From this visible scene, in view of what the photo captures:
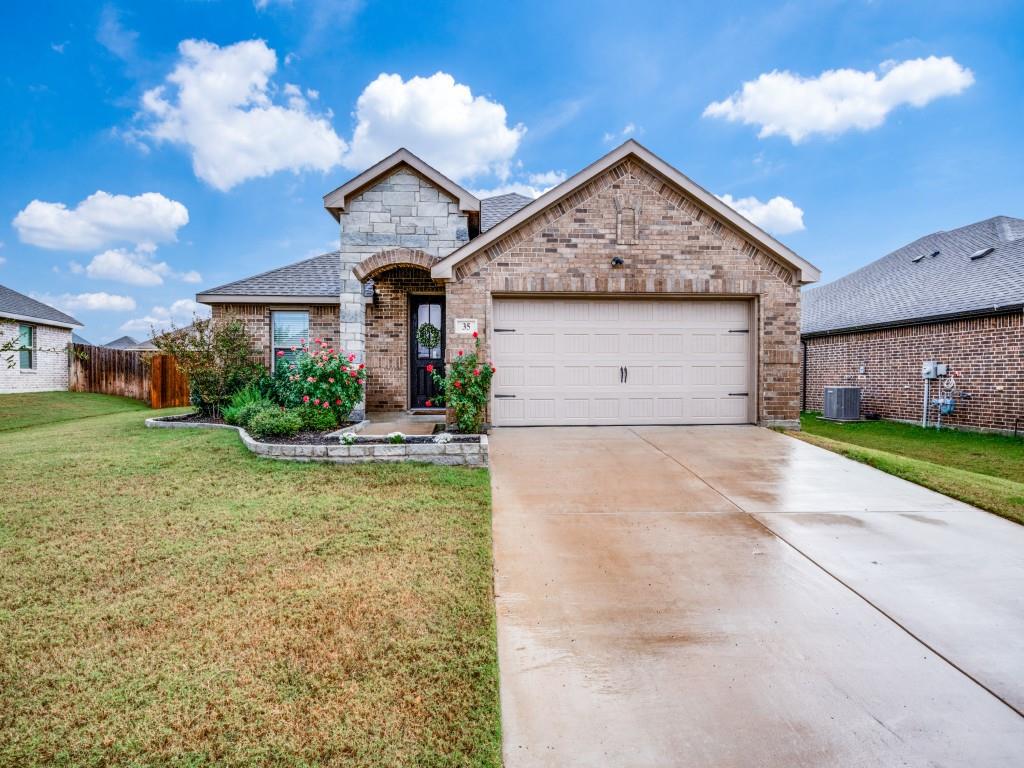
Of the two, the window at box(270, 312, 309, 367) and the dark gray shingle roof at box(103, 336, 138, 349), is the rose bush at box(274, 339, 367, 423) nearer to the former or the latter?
the window at box(270, 312, 309, 367)

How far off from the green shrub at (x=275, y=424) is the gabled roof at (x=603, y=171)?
3.35 meters

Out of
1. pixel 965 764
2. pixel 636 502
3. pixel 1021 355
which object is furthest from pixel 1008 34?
pixel 965 764

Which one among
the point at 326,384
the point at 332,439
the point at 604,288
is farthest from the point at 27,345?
the point at 604,288

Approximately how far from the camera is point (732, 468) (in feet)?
21.0

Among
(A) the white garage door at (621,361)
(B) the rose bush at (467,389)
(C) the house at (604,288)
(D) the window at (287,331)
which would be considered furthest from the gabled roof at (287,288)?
(A) the white garage door at (621,361)

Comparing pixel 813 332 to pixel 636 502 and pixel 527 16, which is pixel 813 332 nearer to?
pixel 527 16

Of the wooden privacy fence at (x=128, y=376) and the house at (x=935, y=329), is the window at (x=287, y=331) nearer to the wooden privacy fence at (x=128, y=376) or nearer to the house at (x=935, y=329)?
the wooden privacy fence at (x=128, y=376)

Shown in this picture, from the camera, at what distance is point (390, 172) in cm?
948

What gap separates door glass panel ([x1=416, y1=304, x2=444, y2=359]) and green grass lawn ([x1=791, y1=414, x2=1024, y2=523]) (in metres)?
7.58

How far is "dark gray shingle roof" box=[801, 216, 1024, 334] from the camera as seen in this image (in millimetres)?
11773

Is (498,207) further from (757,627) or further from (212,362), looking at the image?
(757,627)

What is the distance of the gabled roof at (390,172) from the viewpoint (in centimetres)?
932

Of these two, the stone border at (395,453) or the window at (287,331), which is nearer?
the stone border at (395,453)

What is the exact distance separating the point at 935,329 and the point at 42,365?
1112 inches
